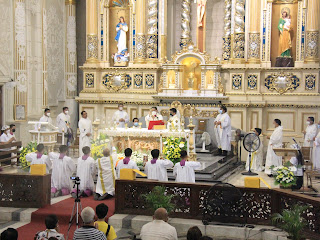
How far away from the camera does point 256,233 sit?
9.03m

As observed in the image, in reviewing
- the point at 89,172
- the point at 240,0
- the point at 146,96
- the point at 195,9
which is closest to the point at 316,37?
the point at 240,0

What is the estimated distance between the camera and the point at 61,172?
39.7 feet

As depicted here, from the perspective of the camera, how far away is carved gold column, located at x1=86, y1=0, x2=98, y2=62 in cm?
1997

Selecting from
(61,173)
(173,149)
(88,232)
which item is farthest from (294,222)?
(173,149)

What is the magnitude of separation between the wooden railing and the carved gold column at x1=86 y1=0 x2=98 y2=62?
35.7 feet

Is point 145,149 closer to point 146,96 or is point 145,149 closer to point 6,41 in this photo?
point 146,96

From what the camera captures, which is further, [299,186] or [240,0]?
[240,0]

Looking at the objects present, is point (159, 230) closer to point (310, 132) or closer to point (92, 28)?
point (310, 132)

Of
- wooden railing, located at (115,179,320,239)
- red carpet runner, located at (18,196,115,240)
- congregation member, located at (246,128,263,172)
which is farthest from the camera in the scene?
congregation member, located at (246,128,263,172)

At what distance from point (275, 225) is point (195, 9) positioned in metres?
12.7

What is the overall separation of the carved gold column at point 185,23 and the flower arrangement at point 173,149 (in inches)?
267

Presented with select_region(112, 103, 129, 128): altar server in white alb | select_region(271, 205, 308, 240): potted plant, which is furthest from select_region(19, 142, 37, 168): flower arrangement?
select_region(271, 205, 308, 240): potted plant

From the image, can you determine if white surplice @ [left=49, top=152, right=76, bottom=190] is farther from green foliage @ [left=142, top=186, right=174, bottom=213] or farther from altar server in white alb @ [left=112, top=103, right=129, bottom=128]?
altar server in white alb @ [left=112, top=103, right=129, bottom=128]

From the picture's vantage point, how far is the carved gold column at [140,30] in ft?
64.1
